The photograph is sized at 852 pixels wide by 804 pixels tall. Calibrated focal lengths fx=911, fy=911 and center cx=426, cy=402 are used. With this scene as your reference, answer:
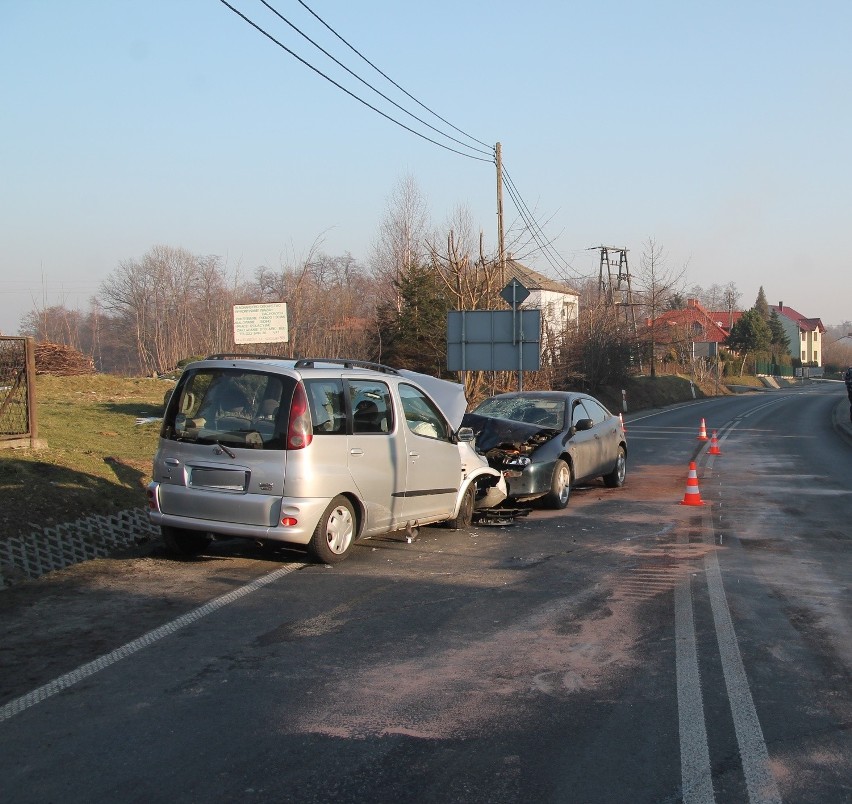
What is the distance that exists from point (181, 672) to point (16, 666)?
0.99 metres

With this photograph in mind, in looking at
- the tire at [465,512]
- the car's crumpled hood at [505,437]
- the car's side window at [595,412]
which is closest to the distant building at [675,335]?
the car's side window at [595,412]

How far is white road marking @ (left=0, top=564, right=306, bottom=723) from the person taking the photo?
4.75 m

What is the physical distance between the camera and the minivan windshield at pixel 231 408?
773 centimetres

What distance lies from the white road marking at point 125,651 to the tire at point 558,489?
501cm

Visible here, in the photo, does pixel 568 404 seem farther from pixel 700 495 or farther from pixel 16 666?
pixel 16 666

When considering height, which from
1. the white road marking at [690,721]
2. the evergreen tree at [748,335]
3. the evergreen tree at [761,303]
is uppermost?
the evergreen tree at [761,303]

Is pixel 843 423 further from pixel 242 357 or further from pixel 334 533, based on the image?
pixel 242 357

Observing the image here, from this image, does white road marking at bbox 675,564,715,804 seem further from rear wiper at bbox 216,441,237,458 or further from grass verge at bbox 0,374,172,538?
grass verge at bbox 0,374,172,538

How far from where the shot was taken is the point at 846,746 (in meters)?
4.25

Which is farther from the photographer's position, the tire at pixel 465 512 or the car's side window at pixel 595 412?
the car's side window at pixel 595 412

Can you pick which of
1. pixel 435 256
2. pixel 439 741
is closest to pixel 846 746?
pixel 439 741

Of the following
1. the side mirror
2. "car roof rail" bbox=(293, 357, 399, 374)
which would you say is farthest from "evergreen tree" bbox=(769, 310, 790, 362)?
"car roof rail" bbox=(293, 357, 399, 374)

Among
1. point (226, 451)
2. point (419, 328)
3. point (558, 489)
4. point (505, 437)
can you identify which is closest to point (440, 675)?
point (226, 451)

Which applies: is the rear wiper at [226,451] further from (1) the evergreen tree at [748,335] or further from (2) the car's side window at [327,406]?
(1) the evergreen tree at [748,335]
